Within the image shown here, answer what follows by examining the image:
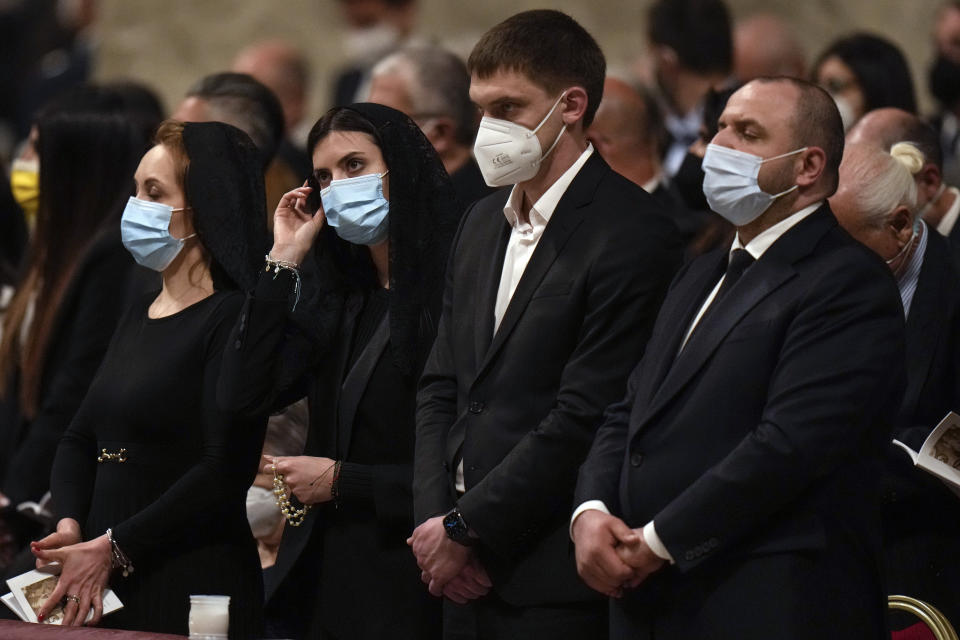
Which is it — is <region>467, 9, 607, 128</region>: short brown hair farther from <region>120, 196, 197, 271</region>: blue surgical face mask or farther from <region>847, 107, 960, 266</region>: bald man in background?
<region>847, 107, 960, 266</region>: bald man in background

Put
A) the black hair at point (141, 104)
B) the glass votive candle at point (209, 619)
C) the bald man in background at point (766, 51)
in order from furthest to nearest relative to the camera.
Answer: the bald man in background at point (766, 51) → the black hair at point (141, 104) → the glass votive candle at point (209, 619)

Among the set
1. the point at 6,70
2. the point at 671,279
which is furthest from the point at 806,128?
the point at 6,70

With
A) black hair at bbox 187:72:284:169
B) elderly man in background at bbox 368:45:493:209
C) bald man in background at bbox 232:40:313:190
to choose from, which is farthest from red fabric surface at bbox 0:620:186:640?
bald man in background at bbox 232:40:313:190

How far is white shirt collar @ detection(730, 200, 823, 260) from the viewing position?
3869 millimetres

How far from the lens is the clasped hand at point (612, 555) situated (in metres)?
3.65

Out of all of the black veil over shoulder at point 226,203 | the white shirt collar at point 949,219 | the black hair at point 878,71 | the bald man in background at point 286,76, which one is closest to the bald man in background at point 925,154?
the white shirt collar at point 949,219

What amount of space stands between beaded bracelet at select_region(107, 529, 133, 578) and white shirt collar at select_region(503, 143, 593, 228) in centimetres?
134

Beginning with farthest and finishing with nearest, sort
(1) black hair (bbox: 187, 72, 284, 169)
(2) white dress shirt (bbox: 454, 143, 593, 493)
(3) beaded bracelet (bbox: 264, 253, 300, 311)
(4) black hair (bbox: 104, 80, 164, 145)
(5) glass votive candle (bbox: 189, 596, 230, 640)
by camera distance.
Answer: (4) black hair (bbox: 104, 80, 164, 145) → (1) black hair (bbox: 187, 72, 284, 169) → (3) beaded bracelet (bbox: 264, 253, 300, 311) → (2) white dress shirt (bbox: 454, 143, 593, 493) → (5) glass votive candle (bbox: 189, 596, 230, 640)

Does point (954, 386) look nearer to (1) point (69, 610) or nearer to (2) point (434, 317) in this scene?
(2) point (434, 317)

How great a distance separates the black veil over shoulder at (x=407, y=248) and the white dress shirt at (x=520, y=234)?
1.10 ft

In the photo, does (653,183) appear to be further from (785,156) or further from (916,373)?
(785,156)

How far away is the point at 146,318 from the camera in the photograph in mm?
4605

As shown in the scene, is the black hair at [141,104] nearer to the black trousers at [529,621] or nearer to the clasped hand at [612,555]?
the black trousers at [529,621]

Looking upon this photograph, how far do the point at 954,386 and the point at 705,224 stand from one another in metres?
1.54
